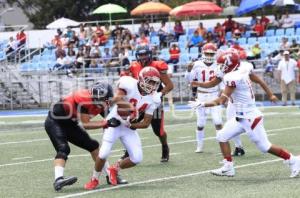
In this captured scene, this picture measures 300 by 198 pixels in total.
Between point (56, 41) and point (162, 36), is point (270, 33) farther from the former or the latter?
point (56, 41)

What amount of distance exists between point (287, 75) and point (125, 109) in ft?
51.4

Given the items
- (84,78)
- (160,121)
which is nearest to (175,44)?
(84,78)

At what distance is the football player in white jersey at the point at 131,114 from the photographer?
965 centimetres

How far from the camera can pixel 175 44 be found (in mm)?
28203

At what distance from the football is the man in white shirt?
15.3 metres

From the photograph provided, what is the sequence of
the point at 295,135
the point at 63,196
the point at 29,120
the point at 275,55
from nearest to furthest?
1. the point at 63,196
2. the point at 295,135
3. the point at 29,120
4. the point at 275,55

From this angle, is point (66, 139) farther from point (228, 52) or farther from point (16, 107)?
point (16, 107)

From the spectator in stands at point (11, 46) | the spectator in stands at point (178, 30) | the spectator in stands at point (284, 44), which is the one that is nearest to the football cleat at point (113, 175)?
the spectator in stands at point (284, 44)

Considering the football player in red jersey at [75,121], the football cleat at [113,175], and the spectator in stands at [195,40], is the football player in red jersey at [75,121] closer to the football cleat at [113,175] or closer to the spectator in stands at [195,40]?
the football cleat at [113,175]

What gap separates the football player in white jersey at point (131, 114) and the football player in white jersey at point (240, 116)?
2.08ft

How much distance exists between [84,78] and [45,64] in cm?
272

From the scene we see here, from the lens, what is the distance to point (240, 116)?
400 inches

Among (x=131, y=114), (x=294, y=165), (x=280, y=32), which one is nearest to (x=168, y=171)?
(x=131, y=114)

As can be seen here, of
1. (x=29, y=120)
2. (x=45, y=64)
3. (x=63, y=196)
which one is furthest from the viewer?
(x=45, y=64)
